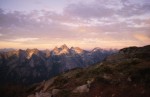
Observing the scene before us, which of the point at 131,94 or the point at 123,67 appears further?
the point at 123,67

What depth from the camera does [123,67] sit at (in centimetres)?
4375

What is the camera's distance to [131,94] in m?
28.8

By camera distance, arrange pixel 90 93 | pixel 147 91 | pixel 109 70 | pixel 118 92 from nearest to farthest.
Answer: pixel 147 91 < pixel 118 92 < pixel 90 93 < pixel 109 70

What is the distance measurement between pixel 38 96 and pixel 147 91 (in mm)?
18905

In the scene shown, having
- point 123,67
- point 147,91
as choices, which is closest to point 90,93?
point 147,91

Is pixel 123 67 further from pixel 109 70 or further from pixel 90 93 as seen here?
pixel 90 93

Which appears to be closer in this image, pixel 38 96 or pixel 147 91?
pixel 147 91

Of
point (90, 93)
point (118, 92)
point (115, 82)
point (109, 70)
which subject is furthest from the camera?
point (109, 70)

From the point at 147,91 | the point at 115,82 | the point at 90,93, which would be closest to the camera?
the point at 147,91

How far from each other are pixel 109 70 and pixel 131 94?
1401 cm

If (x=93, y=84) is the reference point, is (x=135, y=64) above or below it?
above

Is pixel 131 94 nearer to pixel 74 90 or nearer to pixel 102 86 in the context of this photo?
pixel 102 86

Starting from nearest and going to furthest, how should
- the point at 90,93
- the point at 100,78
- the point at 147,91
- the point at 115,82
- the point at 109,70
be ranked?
the point at 147,91 → the point at 90,93 → the point at 115,82 → the point at 100,78 → the point at 109,70

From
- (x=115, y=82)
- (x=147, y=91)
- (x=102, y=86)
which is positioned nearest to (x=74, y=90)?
(x=102, y=86)
